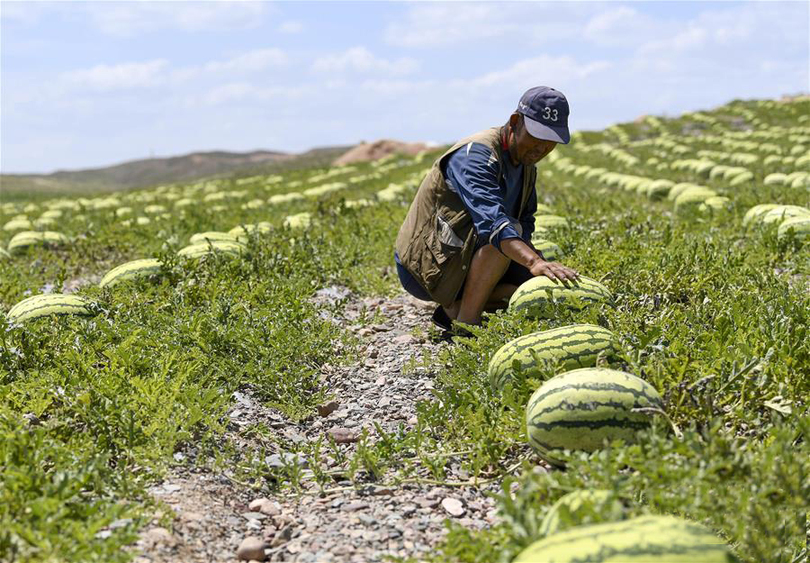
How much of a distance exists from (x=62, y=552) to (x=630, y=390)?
208 cm

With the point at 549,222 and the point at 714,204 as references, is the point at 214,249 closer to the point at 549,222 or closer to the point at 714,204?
the point at 549,222

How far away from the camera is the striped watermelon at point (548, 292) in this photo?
4184mm

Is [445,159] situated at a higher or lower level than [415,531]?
higher

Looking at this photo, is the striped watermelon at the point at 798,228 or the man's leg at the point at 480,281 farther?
the striped watermelon at the point at 798,228

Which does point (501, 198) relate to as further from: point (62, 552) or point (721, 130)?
point (721, 130)

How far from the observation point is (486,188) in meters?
4.62

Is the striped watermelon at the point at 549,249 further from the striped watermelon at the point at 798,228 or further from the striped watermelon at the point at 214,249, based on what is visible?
the striped watermelon at the point at 214,249

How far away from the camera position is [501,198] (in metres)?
4.65

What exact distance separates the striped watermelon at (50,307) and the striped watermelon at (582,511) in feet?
13.2

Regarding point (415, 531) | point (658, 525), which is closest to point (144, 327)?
point (415, 531)

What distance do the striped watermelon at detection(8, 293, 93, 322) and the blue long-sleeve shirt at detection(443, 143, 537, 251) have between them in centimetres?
272

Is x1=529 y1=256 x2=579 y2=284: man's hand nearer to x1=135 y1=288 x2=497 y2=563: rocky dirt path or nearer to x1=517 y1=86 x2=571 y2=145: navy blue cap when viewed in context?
Result: x1=517 y1=86 x2=571 y2=145: navy blue cap

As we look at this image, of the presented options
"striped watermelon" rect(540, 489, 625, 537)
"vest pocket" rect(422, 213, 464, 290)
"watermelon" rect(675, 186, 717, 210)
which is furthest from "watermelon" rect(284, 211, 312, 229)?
"striped watermelon" rect(540, 489, 625, 537)

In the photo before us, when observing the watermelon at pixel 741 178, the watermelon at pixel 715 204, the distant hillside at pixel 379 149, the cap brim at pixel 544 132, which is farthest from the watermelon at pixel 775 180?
the distant hillside at pixel 379 149
